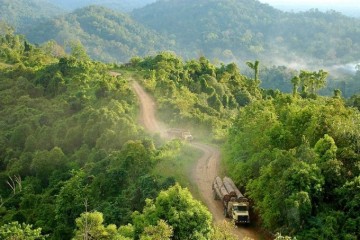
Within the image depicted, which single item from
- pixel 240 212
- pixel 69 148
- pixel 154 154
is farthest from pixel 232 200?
pixel 69 148

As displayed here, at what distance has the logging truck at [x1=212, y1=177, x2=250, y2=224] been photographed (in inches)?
987

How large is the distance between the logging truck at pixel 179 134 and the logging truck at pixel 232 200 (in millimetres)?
14522

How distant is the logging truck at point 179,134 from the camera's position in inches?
1684

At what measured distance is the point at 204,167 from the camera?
3369cm

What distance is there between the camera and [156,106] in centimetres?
5081

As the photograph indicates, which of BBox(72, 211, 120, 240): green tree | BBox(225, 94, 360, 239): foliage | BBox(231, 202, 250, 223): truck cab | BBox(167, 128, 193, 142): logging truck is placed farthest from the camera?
BBox(167, 128, 193, 142): logging truck

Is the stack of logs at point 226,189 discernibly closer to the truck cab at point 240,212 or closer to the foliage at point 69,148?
the truck cab at point 240,212

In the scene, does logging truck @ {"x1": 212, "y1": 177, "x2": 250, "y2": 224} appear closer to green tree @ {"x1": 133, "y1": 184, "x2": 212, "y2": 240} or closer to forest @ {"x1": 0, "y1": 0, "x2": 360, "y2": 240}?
forest @ {"x1": 0, "y1": 0, "x2": 360, "y2": 240}

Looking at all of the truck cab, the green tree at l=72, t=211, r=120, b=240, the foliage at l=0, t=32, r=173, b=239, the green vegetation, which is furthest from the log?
the green vegetation

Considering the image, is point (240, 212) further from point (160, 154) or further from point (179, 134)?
point (179, 134)

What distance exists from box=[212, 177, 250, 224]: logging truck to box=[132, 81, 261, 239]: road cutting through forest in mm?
444

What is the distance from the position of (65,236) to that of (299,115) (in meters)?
15.1

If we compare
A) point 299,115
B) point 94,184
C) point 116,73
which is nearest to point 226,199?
point 299,115

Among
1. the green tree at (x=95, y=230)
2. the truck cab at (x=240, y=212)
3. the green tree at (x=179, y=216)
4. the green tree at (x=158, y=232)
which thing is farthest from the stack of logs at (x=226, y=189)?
the green tree at (x=158, y=232)
